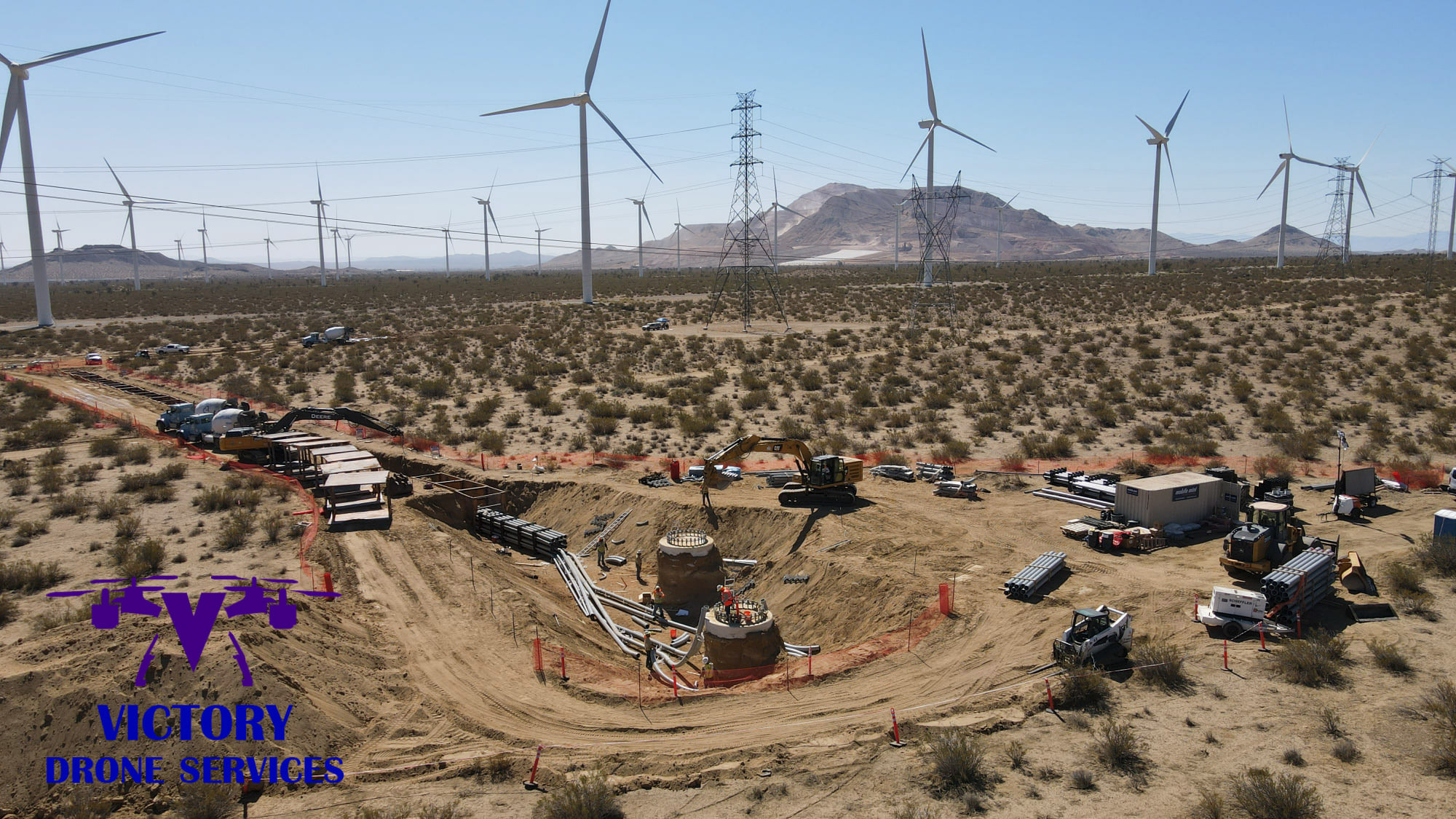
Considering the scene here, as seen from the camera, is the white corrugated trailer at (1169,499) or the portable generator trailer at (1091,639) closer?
the portable generator trailer at (1091,639)

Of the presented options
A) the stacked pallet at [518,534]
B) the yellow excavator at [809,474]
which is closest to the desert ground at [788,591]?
the stacked pallet at [518,534]

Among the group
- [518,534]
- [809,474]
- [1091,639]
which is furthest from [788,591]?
[518,534]

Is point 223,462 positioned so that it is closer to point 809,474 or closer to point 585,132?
point 809,474

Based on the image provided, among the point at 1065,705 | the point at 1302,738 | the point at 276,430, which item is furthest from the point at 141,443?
the point at 1302,738

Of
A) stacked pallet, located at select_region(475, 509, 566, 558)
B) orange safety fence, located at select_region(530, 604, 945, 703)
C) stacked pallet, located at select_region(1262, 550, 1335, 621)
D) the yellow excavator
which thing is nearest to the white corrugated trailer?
stacked pallet, located at select_region(1262, 550, 1335, 621)

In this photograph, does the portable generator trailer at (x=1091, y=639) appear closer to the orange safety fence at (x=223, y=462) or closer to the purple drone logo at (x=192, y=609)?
the purple drone logo at (x=192, y=609)
